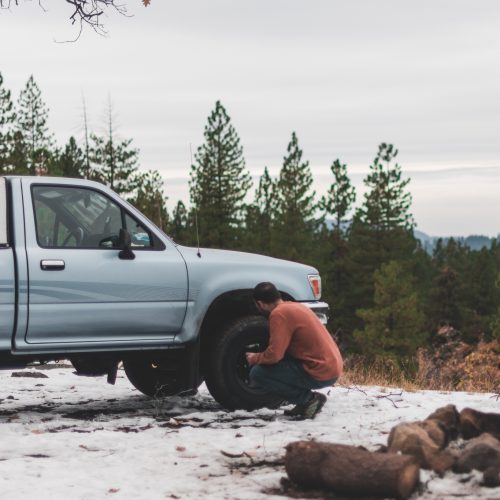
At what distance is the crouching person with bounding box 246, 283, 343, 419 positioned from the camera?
768 cm

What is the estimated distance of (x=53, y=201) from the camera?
26.5 feet

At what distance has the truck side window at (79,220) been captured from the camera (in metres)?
7.97

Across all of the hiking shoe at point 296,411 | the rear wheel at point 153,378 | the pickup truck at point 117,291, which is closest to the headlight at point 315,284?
the pickup truck at point 117,291

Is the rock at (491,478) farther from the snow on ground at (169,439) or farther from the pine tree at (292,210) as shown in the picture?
the pine tree at (292,210)

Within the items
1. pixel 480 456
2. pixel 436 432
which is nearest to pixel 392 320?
pixel 436 432

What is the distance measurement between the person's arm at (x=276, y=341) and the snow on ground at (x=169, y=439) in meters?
0.55

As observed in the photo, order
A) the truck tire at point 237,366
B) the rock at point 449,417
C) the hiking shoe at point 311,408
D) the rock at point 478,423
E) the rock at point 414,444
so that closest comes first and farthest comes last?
the rock at point 414,444 < the rock at point 478,423 < the rock at point 449,417 < the hiking shoe at point 311,408 < the truck tire at point 237,366

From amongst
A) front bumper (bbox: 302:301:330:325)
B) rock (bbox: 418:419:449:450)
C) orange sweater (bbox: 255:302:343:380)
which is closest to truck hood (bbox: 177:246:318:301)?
front bumper (bbox: 302:301:330:325)

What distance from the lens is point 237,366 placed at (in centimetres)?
839

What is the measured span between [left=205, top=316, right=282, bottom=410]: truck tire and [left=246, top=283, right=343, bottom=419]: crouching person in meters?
0.34

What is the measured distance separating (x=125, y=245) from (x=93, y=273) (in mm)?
375

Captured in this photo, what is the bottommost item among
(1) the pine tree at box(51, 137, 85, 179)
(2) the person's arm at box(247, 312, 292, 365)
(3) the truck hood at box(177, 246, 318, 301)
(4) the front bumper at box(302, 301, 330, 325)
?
(2) the person's arm at box(247, 312, 292, 365)

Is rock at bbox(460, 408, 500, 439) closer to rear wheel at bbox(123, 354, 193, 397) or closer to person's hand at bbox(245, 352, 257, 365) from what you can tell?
person's hand at bbox(245, 352, 257, 365)

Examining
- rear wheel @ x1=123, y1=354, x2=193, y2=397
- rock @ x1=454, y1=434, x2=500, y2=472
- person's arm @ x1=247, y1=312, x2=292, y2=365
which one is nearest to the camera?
rock @ x1=454, y1=434, x2=500, y2=472
